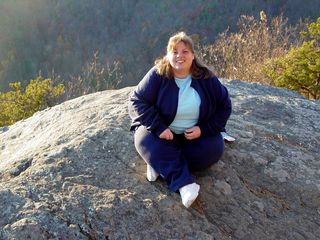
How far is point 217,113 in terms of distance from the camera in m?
3.21

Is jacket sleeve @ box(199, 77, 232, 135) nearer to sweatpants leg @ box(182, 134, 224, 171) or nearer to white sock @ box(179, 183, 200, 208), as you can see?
sweatpants leg @ box(182, 134, 224, 171)

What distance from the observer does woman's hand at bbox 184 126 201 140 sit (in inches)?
122

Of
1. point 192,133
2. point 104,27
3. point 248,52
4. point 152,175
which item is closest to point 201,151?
point 192,133

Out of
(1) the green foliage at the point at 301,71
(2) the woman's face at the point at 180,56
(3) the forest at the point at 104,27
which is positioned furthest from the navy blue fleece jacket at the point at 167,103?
(3) the forest at the point at 104,27

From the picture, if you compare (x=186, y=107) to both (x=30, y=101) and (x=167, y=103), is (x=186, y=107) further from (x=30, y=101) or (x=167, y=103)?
(x=30, y=101)

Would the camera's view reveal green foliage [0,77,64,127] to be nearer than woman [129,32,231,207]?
No

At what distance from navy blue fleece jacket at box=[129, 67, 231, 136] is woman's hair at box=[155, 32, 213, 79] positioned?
3cm

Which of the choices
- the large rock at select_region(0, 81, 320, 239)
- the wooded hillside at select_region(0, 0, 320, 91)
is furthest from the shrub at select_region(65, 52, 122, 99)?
the wooded hillside at select_region(0, 0, 320, 91)

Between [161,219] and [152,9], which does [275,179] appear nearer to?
[161,219]

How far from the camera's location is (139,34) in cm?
4544

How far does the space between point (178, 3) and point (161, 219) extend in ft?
147

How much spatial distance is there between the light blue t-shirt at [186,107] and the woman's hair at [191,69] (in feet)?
0.20

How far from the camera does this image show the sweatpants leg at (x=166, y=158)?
3016mm

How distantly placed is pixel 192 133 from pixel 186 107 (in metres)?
0.17
